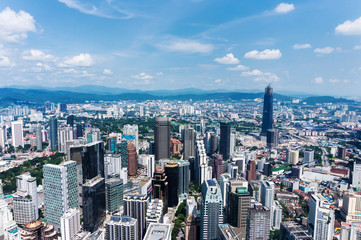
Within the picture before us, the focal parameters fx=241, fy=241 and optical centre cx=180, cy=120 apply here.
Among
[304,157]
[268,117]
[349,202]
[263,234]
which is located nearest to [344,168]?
[304,157]

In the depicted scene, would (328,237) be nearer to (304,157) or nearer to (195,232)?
(195,232)

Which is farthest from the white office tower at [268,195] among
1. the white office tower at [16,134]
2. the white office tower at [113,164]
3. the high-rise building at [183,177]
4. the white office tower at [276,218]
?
the white office tower at [16,134]

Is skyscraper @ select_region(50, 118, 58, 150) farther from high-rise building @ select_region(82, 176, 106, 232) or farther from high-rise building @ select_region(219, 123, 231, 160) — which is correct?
high-rise building @ select_region(82, 176, 106, 232)

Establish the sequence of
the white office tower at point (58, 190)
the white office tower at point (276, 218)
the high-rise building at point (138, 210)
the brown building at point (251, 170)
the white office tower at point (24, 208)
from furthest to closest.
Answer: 1. the brown building at point (251, 170)
2. the white office tower at point (24, 208)
3. the white office tower at point (276, 218)
4. the white office tower at point (58, 190)
5. the high-rise building at point (138, 210)

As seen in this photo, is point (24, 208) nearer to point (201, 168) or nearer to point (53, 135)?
point (201, 168)

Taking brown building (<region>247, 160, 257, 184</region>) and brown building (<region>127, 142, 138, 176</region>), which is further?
brown building (<region>127, 142, 138, 176</region>)

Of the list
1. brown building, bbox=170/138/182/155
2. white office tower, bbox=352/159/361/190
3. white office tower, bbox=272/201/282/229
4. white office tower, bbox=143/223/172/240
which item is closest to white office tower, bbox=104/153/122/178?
brown building, bbox=170/138/182/155

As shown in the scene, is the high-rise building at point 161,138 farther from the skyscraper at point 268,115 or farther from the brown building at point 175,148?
the skyscraper at point 268,115
